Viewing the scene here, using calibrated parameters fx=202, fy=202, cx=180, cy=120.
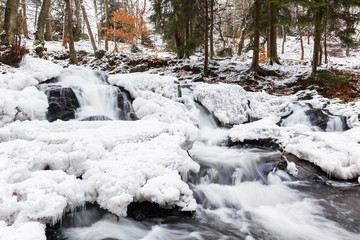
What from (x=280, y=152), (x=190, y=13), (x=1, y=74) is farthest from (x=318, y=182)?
(x=190, y=13)

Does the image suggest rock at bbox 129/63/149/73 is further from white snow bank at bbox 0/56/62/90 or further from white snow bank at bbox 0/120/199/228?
white snow bank at bbox 0/120/199/228

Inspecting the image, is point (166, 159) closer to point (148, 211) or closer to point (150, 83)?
point (148, 211)

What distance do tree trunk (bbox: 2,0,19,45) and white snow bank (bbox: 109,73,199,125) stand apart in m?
4.43

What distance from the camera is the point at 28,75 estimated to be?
5.83 metres

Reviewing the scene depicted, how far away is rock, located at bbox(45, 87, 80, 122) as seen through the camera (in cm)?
536

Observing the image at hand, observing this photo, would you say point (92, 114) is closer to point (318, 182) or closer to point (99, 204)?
point (99, 204)

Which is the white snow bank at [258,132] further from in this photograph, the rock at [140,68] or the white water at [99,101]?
the rock at [140,68]

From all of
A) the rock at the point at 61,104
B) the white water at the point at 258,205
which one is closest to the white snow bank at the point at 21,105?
the rock at the point at 61,104

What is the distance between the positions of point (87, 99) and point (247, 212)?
17.6ft

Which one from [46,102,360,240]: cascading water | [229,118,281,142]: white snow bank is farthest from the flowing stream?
[229,118,281,142]: white snow bank

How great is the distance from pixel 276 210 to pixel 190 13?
35.7 feet

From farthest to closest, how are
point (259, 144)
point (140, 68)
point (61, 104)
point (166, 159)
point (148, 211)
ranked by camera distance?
point (140, 68) → point (259, 144) → point (61, 104) → point (166, 159) → point (148, 211)

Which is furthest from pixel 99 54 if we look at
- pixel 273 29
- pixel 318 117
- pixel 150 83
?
pixel 318 117

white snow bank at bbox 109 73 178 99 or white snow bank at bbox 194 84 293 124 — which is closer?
white snow bank at bbox 109 73 178 99
